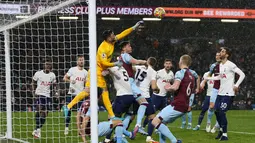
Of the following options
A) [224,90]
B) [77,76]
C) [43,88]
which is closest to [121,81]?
[224,90]

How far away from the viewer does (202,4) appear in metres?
29.8

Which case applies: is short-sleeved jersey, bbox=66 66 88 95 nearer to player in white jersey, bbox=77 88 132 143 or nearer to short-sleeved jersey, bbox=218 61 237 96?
player in white jersey, bbox=77 88 132 143

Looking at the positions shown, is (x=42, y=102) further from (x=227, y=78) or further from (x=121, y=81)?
(x=227, y=78)

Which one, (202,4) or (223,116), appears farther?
(202,4)

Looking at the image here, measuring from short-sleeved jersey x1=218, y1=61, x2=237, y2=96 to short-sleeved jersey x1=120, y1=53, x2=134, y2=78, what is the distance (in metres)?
2.74

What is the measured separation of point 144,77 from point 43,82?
2673 millimetres

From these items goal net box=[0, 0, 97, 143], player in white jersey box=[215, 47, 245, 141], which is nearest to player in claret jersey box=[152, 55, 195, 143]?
goal net box=[0, 0, 97, 143]

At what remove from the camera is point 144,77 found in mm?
13664

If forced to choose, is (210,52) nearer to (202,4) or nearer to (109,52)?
(202,4)

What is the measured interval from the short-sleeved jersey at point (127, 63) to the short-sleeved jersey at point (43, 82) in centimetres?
352

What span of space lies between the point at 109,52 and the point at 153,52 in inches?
811

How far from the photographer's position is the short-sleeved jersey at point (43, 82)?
14102 mm

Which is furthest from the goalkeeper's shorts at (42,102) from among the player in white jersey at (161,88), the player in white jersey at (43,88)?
the player in white jersey at (161,88)

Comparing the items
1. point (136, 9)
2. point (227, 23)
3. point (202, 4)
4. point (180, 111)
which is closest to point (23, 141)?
point (180, 111)
